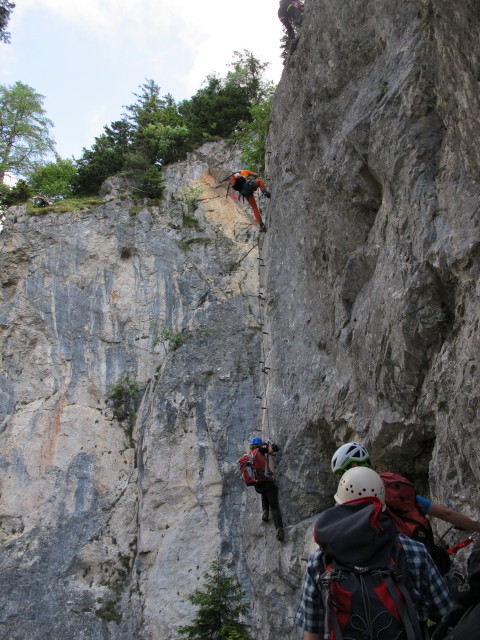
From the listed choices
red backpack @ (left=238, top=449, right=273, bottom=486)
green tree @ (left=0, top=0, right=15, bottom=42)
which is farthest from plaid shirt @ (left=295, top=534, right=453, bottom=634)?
green tree @ (left=0, top=0, right=15, bottom=42)

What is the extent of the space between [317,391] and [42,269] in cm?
1623

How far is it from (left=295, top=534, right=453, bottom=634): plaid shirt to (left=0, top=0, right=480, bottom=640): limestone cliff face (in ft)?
7.61

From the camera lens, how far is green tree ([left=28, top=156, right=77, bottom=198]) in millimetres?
28391

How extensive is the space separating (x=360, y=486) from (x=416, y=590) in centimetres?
62

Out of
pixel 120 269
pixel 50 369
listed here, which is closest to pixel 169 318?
pixel 120 269

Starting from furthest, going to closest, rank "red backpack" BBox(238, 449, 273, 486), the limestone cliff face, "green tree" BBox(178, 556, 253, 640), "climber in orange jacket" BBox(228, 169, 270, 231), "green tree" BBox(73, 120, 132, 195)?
"green tree" BBox(73, 120, 132, 195) < "climber in orange jacket" BBox(228, 169, 270, 231) < "red backpack" BBox(238, 449, 273, 486) < "green tree" BBox(178, 556, 253, 640) < the limestone cliff face

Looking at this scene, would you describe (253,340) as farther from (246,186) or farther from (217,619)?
(217,619)

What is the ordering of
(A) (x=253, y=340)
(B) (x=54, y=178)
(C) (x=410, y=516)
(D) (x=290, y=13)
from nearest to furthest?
(C) (x=410, y=516)
(D) (x=290, y=13)
(A) (x=253, y=340)
(B) (x=54, y=178)

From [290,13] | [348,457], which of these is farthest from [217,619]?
[290,13]

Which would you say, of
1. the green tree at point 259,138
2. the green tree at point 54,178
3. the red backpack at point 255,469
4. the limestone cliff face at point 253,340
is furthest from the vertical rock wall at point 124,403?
the red backpack at point 255,469

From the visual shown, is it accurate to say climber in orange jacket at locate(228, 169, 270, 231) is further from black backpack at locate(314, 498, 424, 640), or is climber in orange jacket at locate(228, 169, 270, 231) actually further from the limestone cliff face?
black backpack at locate(314, 498, 424, 640)

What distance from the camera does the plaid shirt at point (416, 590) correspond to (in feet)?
10.5

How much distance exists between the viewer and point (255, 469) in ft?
34.3

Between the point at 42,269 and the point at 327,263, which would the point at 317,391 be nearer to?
the point at 327,263
